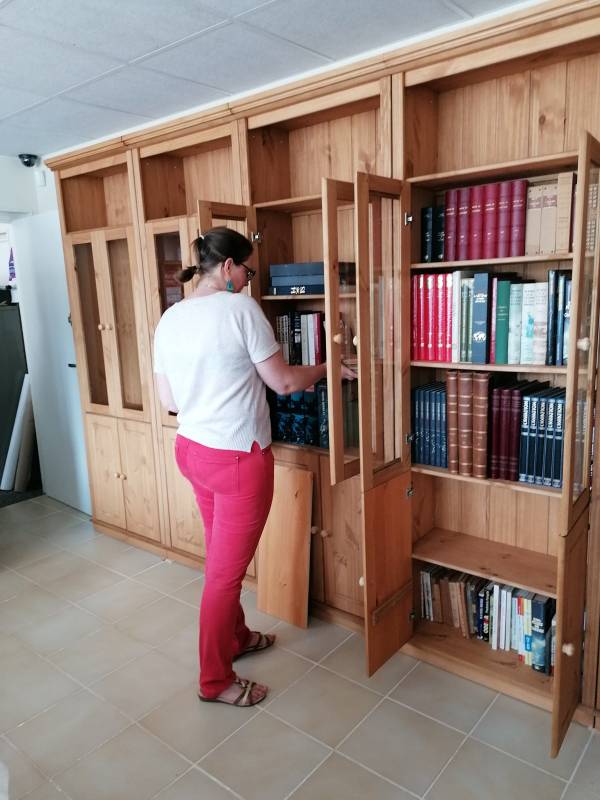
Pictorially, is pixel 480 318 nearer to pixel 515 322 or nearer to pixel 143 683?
pixel 515 322

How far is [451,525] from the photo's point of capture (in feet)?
8.66

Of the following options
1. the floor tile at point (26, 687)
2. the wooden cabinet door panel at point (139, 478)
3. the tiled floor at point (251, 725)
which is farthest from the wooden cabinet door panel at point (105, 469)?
the floor tile at point (26, 687)

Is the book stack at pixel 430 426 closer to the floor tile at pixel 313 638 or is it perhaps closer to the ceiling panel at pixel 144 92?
the floor tile at pixel 313 638

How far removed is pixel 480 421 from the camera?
2203 millimetres

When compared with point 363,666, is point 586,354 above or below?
above

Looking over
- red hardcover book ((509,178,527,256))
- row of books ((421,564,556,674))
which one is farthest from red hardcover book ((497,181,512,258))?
row of books ((421,564,556,674))

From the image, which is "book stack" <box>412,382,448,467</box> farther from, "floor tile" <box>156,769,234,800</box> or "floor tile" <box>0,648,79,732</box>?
"floor tile" <box>0,648,79,732</box>

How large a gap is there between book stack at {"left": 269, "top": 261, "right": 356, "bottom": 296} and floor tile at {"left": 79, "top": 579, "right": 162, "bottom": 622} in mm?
1686

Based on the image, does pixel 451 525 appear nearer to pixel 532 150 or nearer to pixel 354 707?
pixel 354 707

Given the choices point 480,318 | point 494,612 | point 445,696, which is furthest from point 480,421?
point 445,696

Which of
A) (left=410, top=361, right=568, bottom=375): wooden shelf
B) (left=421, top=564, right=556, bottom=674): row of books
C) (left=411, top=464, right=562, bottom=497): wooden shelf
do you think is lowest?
(left=421, top=564, right=556, bottom=674): row of books

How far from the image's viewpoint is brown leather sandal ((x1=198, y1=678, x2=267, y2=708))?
2287 mm

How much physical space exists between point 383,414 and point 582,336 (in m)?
0.74

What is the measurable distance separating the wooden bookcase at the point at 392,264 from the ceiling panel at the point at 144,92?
134 mm
